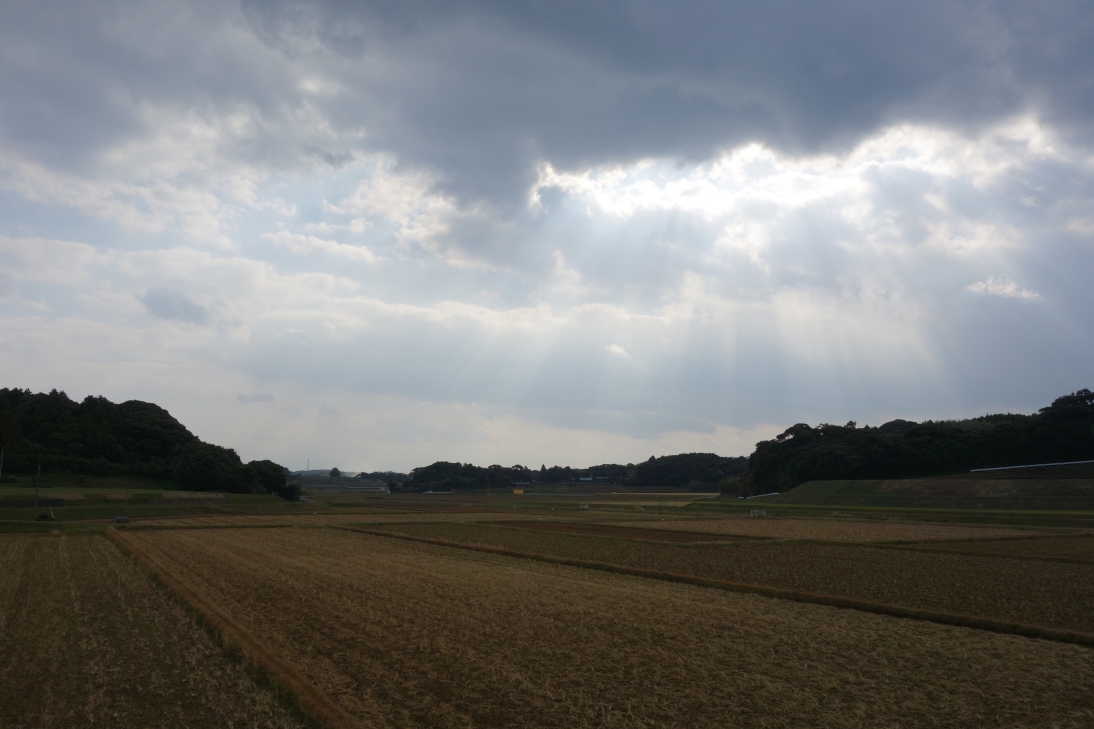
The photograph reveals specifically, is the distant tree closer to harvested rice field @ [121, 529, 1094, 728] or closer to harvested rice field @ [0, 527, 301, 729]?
harvested rice field @ [0, 527, 301, 729]

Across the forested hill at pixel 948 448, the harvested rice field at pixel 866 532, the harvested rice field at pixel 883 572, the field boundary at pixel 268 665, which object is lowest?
the harvested rice field at pixel 866 532

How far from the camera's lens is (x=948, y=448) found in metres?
90.1

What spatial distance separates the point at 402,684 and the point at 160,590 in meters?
13.1

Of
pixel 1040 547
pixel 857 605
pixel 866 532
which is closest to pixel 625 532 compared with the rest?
pixel 866 532

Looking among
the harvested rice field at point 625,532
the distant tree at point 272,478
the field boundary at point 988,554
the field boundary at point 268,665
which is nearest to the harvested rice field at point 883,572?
the field boundary at point 988,554

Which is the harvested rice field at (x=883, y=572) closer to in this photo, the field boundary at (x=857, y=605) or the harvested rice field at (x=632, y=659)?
the field boundary at (x=857, y=605)

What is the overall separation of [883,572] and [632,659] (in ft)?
51.5

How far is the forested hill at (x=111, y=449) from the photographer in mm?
83000

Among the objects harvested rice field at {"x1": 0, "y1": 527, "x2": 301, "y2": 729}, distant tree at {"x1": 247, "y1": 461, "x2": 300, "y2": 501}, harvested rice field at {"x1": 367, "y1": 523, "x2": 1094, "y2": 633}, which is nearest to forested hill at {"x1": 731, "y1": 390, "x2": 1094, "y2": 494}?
harvested rice field at {"x1": 367, "y1": 523, "x2": 1094, "y2": 633}

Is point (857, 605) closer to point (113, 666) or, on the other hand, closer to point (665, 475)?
point (113, 666)

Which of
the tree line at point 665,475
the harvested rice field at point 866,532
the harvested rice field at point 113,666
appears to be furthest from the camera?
the tree line at point 665,475

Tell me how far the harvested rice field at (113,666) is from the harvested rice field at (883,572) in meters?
15.9

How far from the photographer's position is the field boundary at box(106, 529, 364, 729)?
870 centimetres

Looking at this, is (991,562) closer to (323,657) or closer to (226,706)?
(323,657)
